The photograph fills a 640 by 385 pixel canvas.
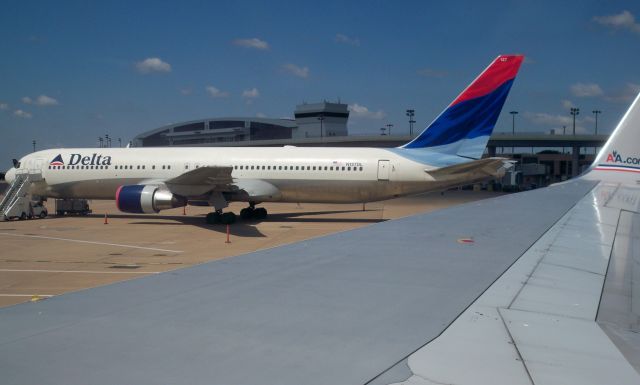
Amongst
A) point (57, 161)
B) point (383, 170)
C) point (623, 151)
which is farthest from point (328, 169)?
point (57, 161)

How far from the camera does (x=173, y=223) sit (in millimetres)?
20516

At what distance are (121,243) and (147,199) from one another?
3.04 metres

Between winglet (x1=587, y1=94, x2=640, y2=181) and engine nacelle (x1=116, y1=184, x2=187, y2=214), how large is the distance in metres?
13.4

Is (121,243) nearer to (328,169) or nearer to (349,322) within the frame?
(328,169)

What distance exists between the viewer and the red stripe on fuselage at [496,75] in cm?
1872

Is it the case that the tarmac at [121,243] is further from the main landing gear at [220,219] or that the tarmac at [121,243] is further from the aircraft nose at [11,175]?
the aircraft nose at [11,175]

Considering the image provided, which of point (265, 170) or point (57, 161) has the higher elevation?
point (57, 161)

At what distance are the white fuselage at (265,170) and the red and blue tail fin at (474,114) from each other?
4.39 ft

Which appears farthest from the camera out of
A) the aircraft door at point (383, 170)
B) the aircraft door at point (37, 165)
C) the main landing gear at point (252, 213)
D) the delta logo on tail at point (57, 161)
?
the aircraft door at point (37, 165)

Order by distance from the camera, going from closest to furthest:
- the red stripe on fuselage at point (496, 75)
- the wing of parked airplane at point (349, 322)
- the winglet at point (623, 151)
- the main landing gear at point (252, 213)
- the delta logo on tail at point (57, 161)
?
1. the wing of parked airplane at point (349, 322)
2. the winglet at point (623, 151)
3. the red stripe on fuselage at point (496, 75)
4. the main landing gear at point (252, 213)
5. the delta logo on tail at point (57, 161)

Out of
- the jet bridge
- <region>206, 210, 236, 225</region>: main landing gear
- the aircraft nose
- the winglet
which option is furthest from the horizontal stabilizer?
the aircraft nose

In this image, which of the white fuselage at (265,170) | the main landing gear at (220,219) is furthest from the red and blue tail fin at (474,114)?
the main landing gear at (220,219)

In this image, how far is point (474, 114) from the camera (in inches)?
754

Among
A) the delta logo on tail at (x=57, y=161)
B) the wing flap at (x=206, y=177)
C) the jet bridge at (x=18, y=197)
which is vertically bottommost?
the jet bridge at (x=18, y=197)
